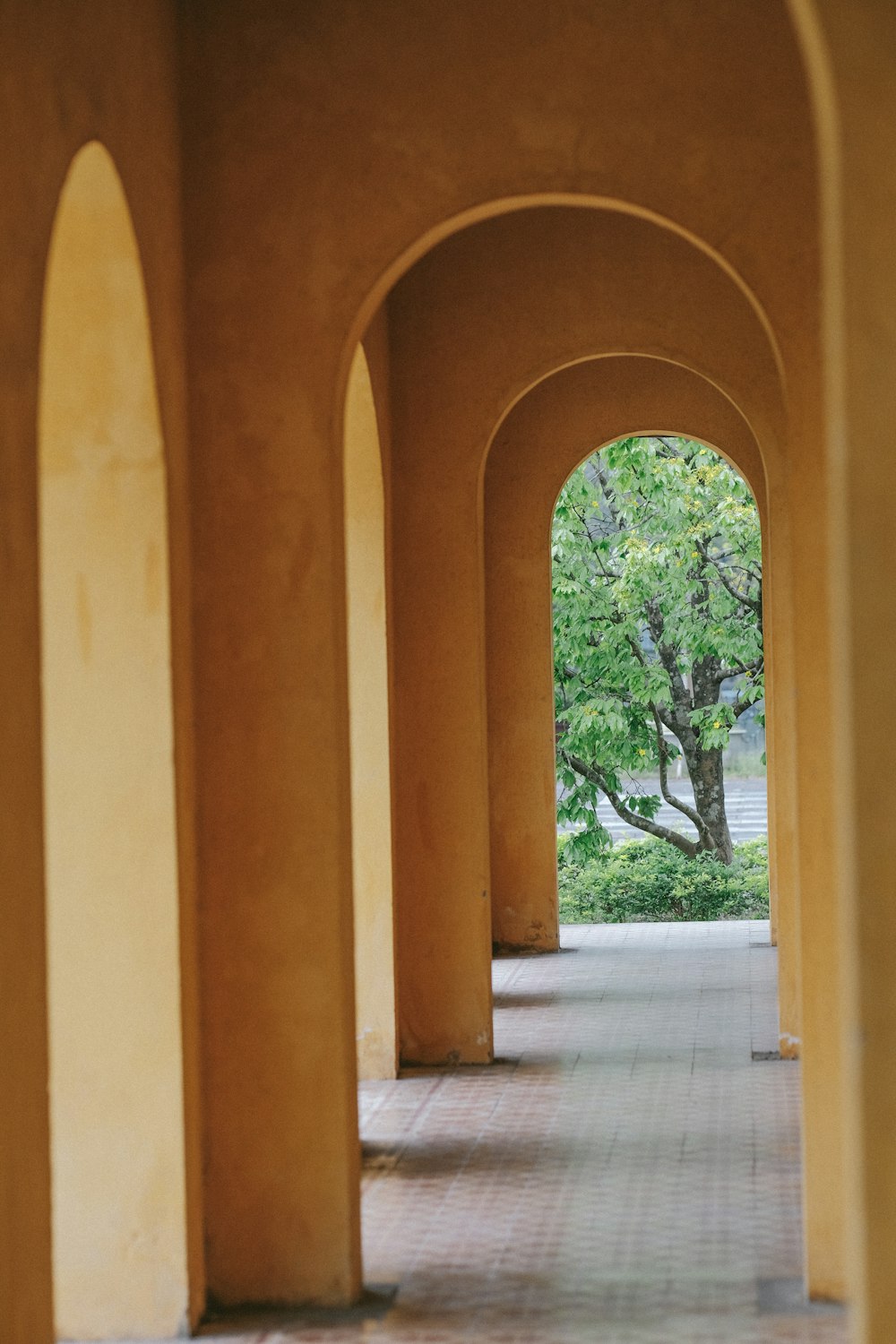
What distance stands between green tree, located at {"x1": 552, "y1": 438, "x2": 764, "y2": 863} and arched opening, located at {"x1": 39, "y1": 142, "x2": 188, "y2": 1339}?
512 inches

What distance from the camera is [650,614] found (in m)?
19.9

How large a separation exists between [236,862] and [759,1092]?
14.3 feet

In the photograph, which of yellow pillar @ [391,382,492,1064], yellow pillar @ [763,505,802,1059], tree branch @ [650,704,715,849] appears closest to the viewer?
yellow pillar @ [763,505,802,1059]

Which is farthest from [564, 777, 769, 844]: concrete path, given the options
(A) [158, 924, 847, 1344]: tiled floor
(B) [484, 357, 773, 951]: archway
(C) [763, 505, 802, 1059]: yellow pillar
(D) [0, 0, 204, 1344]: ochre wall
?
(D) [0, 0, 204, 1344]: ochre wall

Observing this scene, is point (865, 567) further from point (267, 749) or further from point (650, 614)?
point (650, 614)

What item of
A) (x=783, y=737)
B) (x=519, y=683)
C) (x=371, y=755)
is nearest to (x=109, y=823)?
(x=371, y=755)

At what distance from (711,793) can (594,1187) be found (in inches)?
547

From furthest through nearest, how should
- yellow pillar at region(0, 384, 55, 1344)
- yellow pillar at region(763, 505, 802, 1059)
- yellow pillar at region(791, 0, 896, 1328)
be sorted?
yellow pillar at region(763, 505, 802, 1059)
yellow pillar at region(0, 384, 55, 1344)
yellow pillar at region(791, 0, 896, 1328)

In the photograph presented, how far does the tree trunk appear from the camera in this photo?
20.8 meters

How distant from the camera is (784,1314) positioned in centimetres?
573

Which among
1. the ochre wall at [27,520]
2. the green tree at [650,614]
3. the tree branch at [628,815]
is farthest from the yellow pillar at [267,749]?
the tree branch at [628,815]

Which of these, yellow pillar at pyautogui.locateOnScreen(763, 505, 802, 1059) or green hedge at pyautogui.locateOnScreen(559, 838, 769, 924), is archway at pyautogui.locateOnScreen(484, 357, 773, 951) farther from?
green hedge at pyautogui.locateOnScreen(559, 838, 769, 924)

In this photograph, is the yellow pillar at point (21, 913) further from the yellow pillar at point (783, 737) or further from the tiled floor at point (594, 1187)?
the yellow pillar at point (783, 737)

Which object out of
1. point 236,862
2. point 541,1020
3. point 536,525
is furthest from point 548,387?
point 236,862
